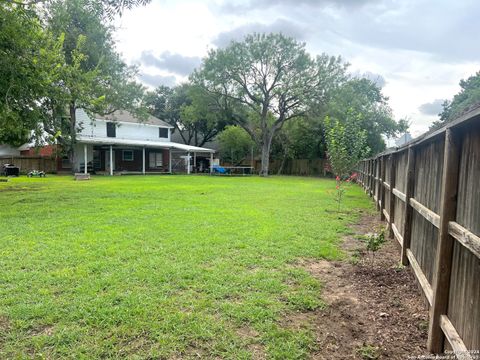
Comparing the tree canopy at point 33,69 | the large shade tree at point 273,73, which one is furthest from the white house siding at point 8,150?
the tree canopy at point 33,69

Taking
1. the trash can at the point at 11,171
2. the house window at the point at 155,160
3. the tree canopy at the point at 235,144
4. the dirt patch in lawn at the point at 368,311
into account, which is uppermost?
the tree canopy at the point at 235,144

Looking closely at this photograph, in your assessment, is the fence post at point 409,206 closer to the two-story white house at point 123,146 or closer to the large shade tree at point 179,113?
the two-story white house at point 123,146

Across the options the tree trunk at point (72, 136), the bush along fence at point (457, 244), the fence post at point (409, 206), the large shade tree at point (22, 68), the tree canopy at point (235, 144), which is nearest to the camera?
the bush along fence at point (457, 244)

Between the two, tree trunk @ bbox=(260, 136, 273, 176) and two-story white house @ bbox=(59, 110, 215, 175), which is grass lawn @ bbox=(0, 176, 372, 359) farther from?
tree trunk @ bbox=(260, 136, 273, 176)

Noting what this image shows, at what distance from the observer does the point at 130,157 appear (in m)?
30.2

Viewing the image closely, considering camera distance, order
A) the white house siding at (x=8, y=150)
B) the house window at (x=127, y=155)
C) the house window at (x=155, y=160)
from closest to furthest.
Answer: the house window at (x=127, y=155) → the house window at (x=155, y=160) → the white house siding at (x=8, y=150)

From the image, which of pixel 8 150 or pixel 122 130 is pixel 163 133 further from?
pixel 8 150

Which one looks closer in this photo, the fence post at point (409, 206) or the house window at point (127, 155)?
the fence post at point (409, 206)

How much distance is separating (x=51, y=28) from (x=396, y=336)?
56.0 ft

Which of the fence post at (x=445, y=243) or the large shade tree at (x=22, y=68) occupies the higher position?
the large shade tree at (x=22, y=68)

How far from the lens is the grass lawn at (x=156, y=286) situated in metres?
2.52

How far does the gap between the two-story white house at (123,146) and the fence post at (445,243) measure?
2582 cm

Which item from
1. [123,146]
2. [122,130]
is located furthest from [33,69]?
[122,130]

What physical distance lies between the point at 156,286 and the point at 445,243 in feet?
9.03
